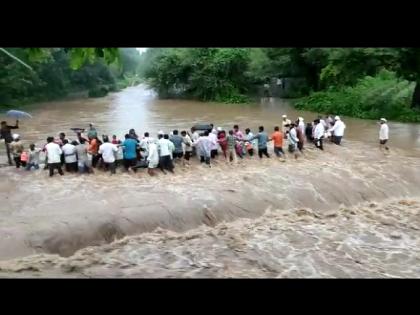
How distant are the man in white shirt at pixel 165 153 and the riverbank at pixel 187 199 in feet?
1.09

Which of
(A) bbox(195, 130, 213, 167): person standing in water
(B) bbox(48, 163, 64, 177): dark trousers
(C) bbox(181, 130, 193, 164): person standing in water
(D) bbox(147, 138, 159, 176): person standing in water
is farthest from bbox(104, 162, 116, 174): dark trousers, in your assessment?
(A) bbox(195, 130, 213, 167): person standing in water

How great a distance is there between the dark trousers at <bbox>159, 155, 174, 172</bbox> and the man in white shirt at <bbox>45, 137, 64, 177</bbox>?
8.65 feet

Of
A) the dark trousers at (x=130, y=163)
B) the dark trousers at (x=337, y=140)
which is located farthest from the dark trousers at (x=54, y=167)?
the dark trousers at (x=337, y=140)

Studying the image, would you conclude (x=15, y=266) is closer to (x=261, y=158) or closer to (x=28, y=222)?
(x=28, y=222)

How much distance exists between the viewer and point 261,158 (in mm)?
15586

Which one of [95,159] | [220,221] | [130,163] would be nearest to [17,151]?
[95,159]

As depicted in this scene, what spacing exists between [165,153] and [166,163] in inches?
13.4

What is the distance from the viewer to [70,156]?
13719mm

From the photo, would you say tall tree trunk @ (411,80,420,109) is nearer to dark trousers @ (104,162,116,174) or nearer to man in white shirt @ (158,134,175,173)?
man in white shirt @ (158,134,175,173)

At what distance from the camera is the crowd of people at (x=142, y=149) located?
541 inches

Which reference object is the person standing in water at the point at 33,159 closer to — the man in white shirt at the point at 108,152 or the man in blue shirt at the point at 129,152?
the man in white shirt at the point at 108,152

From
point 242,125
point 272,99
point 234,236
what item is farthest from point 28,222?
point 272,99
